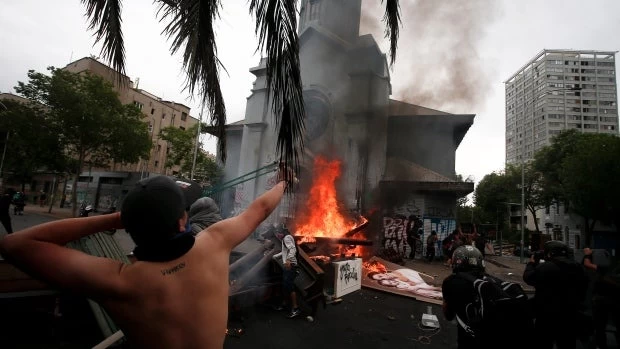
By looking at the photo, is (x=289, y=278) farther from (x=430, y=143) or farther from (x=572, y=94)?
(x=572, y=94)

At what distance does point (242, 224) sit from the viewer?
65.6 inches

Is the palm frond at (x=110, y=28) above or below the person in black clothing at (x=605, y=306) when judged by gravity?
above

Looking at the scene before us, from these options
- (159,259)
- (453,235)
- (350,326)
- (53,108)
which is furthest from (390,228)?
(53,108)

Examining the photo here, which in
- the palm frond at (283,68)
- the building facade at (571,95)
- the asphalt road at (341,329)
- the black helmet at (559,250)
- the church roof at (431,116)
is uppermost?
the building facade at (571,95)

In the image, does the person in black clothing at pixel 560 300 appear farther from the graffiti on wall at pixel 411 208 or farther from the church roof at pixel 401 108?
the church roof at pixel 401 108

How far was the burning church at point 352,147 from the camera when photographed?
51.8 ft

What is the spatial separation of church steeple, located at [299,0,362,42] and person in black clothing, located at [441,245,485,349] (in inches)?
572

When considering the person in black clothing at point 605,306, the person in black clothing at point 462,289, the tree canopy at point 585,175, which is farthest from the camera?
the tree canopy at point 585,175

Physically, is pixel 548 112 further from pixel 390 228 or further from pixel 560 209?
pixel 390 228

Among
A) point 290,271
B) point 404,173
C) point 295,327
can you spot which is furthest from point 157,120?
point 295,327

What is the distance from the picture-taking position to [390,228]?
59.2 feet

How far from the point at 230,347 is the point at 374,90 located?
14815 mm

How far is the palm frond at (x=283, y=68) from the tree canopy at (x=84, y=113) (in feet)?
75.0

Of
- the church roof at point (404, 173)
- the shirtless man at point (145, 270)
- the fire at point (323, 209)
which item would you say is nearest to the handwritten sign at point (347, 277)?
the fire at point (323, 209)
